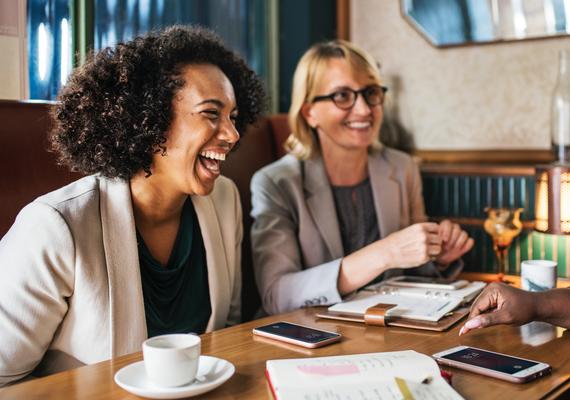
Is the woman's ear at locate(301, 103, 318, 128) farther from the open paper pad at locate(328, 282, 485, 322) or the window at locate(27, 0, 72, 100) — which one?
the window at locate(27, 0, 72, 100)

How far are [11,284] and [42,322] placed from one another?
0.36ft

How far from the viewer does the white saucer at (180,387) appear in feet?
3.40

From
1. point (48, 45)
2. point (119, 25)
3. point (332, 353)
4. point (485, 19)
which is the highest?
point (485, 19)

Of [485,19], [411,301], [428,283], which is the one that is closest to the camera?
[411,301]

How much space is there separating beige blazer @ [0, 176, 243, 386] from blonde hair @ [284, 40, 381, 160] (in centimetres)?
90

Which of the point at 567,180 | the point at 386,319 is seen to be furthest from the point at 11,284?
the point at 567,180

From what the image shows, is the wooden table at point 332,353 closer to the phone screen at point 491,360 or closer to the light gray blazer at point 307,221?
the phone screen at point 491,360

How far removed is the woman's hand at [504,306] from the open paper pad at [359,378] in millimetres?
299

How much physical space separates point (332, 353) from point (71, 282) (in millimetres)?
608

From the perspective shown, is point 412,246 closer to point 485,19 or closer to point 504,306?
point 504,306

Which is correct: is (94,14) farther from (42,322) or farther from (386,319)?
(386,319)

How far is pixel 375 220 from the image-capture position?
2.31 meters

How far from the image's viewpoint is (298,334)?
1.39 meters

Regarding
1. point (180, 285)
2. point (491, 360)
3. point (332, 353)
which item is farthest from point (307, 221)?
point (491, 360)
